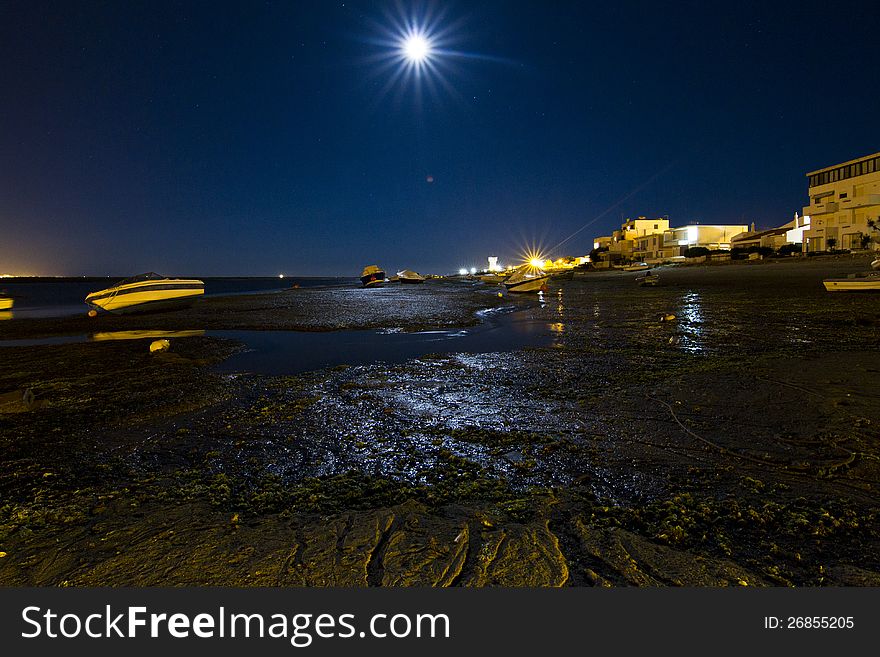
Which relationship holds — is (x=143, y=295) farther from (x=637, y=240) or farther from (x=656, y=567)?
(x=637, y=240)

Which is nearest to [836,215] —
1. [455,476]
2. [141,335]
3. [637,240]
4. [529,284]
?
[637,240]

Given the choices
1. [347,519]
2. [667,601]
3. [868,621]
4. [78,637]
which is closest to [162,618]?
[78,637]

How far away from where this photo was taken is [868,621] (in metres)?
1.92

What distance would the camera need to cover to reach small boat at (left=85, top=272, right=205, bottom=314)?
2130 centimetres

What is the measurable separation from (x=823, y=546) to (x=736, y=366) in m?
5.17

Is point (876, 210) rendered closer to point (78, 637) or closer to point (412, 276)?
point (412, 276)

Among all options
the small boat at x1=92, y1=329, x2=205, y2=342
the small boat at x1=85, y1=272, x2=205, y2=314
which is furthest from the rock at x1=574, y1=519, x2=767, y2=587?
the small boat at x1=85, y1=272, x2=205, y2=314

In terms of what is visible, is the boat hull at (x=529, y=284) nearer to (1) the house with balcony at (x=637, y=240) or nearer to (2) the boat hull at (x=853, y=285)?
(2) the boat hull at (x=853, y=285)

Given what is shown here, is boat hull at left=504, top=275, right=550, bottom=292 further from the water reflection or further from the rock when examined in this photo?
the rock

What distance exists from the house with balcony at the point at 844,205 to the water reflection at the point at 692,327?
151 feet

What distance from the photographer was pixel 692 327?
1136 cm

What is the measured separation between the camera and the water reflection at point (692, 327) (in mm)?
8632

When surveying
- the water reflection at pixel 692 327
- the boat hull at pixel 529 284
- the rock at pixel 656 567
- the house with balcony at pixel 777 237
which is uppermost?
the house with balcony at pixel 777 237

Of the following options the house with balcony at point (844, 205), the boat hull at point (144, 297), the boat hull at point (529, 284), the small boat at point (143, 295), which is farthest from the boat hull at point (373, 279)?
the house with balcony at point (844, 205)
